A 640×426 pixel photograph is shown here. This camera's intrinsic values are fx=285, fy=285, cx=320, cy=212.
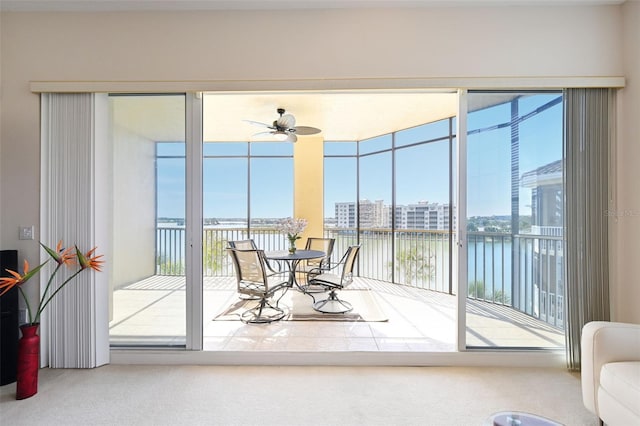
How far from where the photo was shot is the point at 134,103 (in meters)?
2.63

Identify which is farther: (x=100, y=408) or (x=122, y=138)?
(x=122, y=138)

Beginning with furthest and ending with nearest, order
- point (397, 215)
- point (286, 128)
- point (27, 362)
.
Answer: point (397, 215) → point (286, 128) → point (27, 362)

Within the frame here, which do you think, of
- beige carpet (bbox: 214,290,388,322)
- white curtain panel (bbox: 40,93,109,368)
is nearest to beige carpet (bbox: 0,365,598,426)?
white curtain panel (bbox: 40,93,109,368)

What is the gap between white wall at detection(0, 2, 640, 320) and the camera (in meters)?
2.41

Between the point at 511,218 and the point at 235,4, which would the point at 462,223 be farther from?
the point at 235,4

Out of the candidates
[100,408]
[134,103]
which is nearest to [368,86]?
[134,103]

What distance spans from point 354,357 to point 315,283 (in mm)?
1273

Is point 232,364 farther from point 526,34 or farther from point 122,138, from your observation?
point 526,34

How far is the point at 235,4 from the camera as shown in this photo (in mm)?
2424

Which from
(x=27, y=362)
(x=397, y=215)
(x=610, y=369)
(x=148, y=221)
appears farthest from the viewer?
(x=397, y=215)

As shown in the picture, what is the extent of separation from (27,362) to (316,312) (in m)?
2.72

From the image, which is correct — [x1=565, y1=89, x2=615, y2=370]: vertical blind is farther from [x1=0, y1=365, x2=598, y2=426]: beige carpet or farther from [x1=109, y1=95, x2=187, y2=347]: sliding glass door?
[x1=109, y1=95, x2=187, y2=347]: sliding glass door

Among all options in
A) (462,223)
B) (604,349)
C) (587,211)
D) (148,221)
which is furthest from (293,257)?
(587,211)

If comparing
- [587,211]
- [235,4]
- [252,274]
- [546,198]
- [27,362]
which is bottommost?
[27,362]
